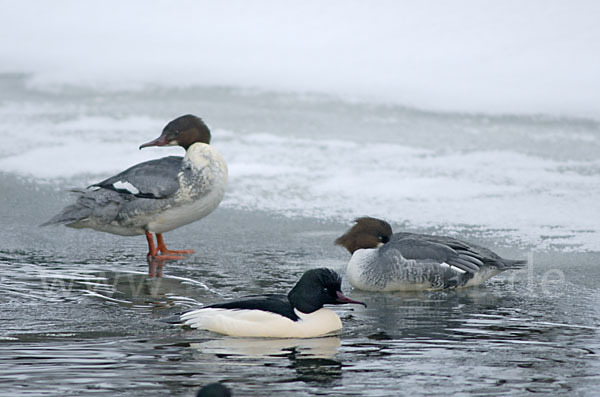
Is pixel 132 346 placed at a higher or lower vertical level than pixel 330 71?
lower

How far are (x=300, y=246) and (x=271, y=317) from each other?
2.09 meters

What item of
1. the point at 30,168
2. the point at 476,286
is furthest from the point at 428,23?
the point at 476,286

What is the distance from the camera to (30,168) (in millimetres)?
8719

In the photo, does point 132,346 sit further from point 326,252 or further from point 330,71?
point 330,71

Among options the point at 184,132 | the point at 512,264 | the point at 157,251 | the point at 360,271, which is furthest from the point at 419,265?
the point at 184,132

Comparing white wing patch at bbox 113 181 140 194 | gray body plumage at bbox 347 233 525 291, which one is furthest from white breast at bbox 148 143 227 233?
gray body plumage at bbox 347 233 525 291

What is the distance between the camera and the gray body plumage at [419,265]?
5789mm

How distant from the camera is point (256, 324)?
4.63 metres

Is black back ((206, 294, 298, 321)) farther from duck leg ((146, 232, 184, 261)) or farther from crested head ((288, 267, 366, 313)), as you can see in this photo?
duck leg ((146, 232, 184, 261))

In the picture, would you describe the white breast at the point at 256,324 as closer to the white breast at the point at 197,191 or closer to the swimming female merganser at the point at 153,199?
the swimming female merganser at the point at 153,199

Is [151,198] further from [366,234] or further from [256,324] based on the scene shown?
[256,324]

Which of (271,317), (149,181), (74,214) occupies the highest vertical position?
(149,181)

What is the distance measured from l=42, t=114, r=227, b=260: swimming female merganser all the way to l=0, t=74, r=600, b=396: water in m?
0.23

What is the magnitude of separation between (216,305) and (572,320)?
1867mm
